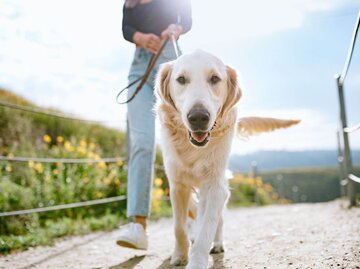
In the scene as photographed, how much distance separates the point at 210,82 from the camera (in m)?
2.38

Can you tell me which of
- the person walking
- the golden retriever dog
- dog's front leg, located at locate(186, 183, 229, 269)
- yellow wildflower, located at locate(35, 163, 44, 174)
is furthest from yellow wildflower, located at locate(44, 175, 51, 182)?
dog's front leg, located at locate(186, 183, 229, 269)

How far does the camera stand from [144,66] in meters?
3.25

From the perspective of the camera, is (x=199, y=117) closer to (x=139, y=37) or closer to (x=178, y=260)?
(x=178, y=260)

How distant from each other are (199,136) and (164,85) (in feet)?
1.48

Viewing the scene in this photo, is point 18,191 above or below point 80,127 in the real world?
below

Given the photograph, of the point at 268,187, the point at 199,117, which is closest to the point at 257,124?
the point at 199,117

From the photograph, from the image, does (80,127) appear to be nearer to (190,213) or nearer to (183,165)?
(190,213)

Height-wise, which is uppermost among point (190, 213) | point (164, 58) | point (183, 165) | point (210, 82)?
point (164, 58)

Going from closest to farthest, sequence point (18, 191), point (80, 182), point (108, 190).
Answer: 1. point (18, 191)
2. point (80, 182)
3. point (108, 190)

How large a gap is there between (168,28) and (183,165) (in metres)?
1.10

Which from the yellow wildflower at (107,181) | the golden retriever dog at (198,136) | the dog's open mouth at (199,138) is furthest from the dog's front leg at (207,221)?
the yellow wildflower at (107,181)

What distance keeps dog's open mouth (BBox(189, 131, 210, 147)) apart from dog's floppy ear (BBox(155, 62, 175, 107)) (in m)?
0.31

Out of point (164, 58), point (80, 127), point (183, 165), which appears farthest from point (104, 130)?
point (183, 165)

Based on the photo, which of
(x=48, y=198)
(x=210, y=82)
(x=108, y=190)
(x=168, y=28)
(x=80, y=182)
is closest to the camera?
(x=210, y=82)
